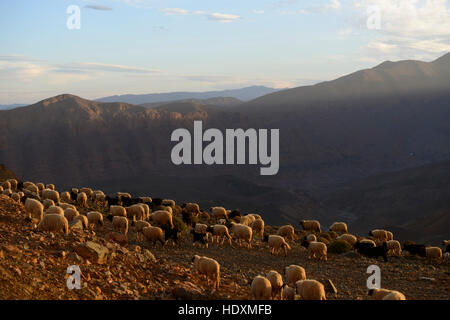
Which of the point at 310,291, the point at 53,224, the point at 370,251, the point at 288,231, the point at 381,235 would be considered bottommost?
the point at 381,235

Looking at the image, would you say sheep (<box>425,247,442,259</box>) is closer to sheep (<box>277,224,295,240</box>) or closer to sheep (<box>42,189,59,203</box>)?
sheep (<box>277,224,295,240</box>)

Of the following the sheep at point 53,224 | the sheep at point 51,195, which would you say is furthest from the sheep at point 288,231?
the sheep at point 53,224

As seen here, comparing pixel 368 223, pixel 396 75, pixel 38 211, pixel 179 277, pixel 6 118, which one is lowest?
pixel 368 223

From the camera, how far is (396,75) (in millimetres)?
158750

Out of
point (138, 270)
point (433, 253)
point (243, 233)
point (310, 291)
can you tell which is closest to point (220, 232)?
point (243, 233)

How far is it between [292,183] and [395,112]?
187 feet

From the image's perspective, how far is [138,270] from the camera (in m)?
11.0

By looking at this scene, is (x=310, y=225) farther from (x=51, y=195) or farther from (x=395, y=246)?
(x=51, y=195)

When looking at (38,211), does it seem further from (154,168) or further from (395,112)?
(395,112)

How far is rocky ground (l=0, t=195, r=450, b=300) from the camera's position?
885 centimetres

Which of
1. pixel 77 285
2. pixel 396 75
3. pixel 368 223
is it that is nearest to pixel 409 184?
pixel 368 223

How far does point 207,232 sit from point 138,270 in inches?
297

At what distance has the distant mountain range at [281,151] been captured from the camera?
236ft
